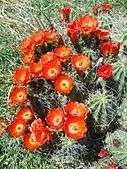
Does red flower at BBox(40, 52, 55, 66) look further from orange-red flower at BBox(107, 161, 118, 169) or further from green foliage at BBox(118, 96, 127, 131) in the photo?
orange-red flower at BBox(107, 161, 118, 169)

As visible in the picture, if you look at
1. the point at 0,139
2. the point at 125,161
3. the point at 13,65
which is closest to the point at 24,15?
the point at 13,65

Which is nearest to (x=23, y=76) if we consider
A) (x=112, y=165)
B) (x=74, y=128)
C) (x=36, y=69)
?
(x=36, y=69)

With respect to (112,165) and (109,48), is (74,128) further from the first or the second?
(109,48)

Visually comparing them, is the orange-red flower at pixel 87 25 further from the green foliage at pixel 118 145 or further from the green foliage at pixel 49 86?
the green foliage at pixel 118 145

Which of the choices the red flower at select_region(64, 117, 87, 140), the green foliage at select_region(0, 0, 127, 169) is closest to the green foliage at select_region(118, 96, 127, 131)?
the green foliage at select_region(0, 0, 127, 169)

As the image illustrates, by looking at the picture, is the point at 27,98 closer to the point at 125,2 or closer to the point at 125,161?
the point at 125,161

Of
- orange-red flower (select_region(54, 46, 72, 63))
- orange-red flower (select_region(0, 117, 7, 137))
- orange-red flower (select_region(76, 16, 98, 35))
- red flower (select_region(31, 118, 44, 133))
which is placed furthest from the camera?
orange-red flower (select_region(0, 117, 7, 137))
